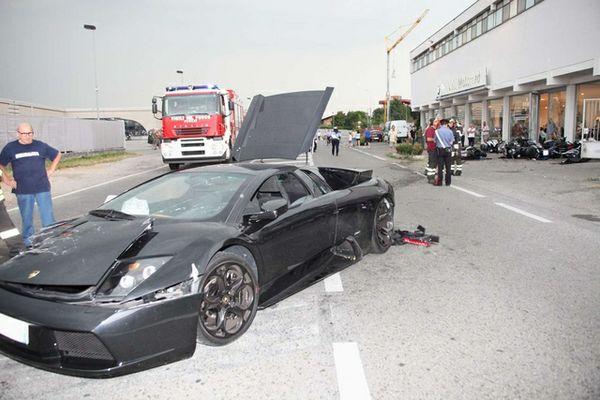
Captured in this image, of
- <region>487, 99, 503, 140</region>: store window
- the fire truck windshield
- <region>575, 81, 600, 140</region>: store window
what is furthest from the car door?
<region>487, 99, 503, 140</region>: store window

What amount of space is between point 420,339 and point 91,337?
218 cm

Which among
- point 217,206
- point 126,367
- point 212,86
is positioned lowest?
point 126,367

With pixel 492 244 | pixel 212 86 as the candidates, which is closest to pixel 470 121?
pixel 212 86

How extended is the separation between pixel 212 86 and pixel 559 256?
15253 millimetres

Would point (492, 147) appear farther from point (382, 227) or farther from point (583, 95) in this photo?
point (382, 227)

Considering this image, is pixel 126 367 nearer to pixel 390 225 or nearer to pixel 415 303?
pixel 415 303

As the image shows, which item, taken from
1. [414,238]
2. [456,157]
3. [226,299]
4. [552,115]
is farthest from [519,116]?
[226,299]

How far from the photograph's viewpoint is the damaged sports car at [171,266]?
112 inches

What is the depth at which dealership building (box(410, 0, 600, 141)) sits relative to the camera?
2231 centimetres

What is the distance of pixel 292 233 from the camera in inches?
166

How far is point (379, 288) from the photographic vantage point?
15.7ft

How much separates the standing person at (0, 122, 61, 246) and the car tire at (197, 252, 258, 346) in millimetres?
3763

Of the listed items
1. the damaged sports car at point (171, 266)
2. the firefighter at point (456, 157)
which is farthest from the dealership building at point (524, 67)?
the damaged sports car at point (171, 266)

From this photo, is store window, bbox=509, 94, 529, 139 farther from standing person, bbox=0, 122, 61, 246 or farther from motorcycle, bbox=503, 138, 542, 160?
standing person, bbox=0, 122, 61, 246
